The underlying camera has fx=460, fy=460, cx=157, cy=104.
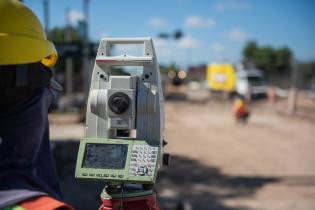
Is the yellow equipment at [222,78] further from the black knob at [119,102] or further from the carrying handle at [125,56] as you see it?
the black knob at [119,102]

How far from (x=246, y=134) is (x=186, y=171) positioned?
6795 millimetres

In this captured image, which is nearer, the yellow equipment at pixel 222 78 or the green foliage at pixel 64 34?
the green foliage at pixel 64 34

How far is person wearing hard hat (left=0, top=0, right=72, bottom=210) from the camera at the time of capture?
1.14 m

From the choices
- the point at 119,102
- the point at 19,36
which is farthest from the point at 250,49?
the point at 19,36

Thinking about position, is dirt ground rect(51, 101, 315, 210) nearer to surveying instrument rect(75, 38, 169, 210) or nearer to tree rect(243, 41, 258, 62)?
surveying instrument rect(75, 38, 169, 210)

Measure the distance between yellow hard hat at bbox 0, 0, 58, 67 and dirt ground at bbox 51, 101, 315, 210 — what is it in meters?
6.09

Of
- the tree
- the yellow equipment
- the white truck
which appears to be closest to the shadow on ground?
the white truck

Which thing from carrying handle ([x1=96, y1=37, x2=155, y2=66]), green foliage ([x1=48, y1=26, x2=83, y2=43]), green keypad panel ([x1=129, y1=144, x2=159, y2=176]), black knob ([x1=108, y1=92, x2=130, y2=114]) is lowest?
green keypad panel ([x1=129, y1=144, x2=159, y2=176])

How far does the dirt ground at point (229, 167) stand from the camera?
807 centimetres

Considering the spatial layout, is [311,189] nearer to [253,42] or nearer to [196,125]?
[196,125]

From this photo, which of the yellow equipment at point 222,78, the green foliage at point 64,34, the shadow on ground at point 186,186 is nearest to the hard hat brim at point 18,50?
the shadow on ground at point 186,186

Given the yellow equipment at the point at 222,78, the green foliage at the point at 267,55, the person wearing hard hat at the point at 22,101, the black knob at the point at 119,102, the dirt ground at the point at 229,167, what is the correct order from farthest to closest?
the green foliage at the point at 267,55 → the yellow equipment at the point at 222,78 → the dirt ground at the point at 229,167 → the black knob at the point at 119,102 → the person wearing hard hat at the point at 22,101

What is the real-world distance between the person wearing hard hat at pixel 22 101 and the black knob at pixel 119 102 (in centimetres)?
32

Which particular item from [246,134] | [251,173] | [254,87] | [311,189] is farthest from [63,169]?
[254,87]
